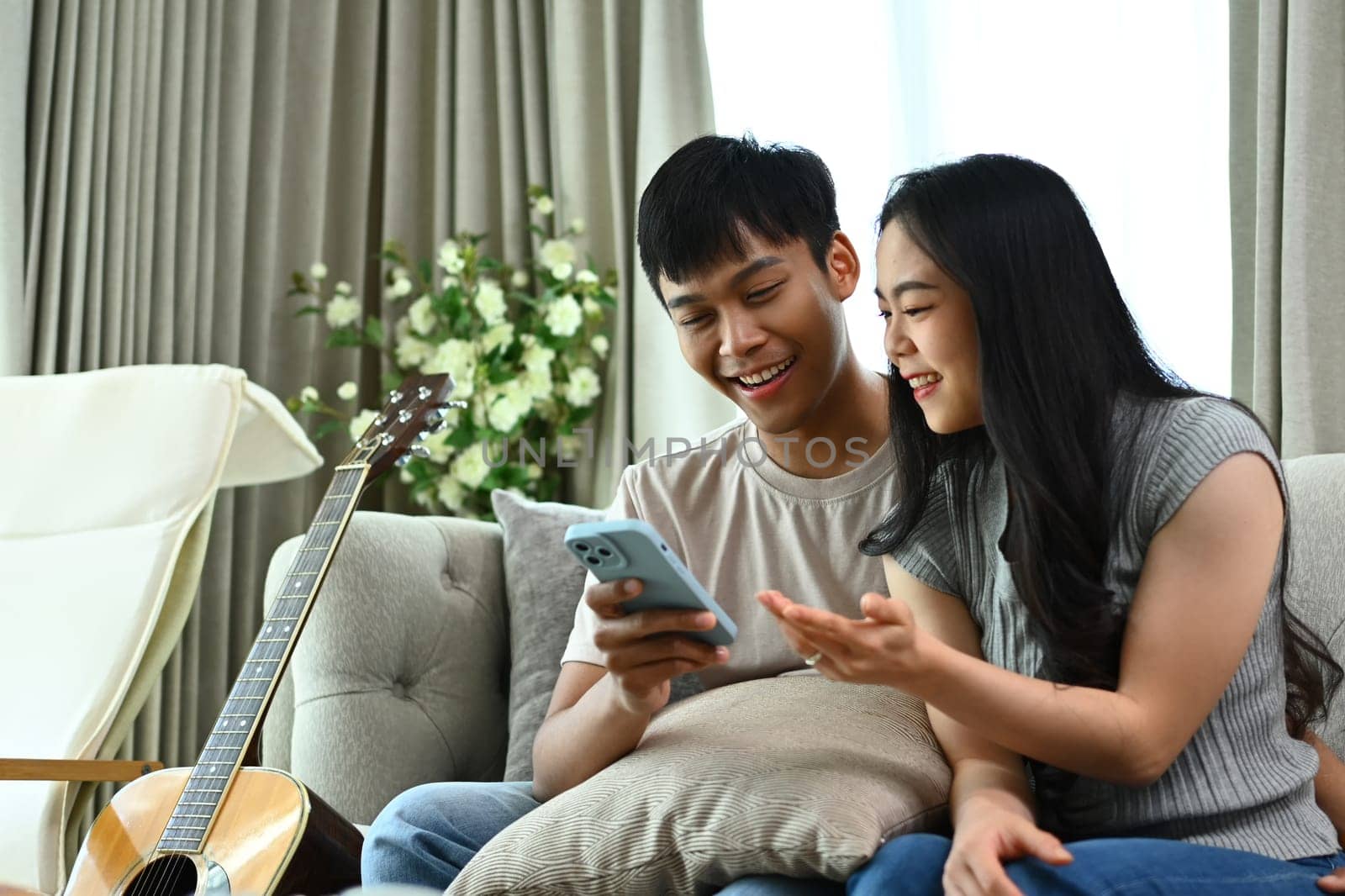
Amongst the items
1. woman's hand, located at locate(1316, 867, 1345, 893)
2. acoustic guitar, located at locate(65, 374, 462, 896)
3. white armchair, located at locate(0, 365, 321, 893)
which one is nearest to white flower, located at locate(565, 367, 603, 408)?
white armchair, located at locate(0, 365, 321, 893)

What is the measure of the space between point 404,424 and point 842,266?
0.70m

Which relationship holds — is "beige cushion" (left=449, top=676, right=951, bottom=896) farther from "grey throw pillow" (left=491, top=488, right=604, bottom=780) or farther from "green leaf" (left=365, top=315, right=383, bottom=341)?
"green leaf" (left=365, top=315, right=383, bottom=341)

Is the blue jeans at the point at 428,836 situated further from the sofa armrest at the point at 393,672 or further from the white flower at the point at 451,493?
the white flower at the point at 451,493

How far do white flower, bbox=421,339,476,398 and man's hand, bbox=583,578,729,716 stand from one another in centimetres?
152

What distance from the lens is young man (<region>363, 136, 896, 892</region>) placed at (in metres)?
1.44

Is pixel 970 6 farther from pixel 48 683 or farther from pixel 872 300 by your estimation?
pixel 48 683

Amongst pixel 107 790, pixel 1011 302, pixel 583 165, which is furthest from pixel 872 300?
pixel 107 790

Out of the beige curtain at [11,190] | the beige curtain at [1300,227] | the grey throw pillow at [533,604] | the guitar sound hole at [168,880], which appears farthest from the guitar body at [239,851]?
the beige curtain at [1300,227]

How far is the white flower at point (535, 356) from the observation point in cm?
263

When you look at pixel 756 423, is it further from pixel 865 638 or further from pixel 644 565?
pixel 865 638

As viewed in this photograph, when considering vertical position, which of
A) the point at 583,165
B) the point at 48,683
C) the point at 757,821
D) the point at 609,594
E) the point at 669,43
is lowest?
the point at 48,683

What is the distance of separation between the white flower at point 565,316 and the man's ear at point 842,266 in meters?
1.12

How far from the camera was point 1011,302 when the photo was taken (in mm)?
1120

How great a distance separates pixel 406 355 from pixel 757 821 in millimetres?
1994
